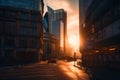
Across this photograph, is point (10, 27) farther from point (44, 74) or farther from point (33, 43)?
point (44, 74)

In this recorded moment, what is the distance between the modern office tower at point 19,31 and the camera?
85.9 meters

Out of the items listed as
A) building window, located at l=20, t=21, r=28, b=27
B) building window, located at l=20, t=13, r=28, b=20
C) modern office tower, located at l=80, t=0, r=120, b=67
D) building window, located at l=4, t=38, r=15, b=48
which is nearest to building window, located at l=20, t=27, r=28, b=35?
building window, located at l=20, t=21, r=28, b=27

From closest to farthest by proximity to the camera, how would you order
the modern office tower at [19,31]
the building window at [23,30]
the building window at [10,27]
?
the modern office tower at [19,31] < the building window at [10,27] < the building window at [23,30]

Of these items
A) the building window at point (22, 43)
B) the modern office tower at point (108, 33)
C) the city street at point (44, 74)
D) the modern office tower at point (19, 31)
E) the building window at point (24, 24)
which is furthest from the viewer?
the building window at point (24, 24)

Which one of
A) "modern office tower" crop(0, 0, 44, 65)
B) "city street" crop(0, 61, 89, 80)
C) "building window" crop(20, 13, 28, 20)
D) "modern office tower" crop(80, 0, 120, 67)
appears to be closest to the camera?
"city street" crop(0, 61, 89, 80)

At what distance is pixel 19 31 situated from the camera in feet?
305

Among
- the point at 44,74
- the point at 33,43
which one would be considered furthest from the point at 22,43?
the point at 44,74

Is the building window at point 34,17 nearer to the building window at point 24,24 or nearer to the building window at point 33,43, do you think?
the building window at point 24,24

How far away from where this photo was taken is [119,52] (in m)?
32.8

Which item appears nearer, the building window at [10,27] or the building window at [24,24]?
the building window at [10,27]

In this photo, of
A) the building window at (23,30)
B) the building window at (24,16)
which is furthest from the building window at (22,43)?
the building window at (24,16)

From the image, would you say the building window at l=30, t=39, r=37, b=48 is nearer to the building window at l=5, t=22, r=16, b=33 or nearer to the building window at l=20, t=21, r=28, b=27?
the building window at l=20, t=21, r=28, b=27

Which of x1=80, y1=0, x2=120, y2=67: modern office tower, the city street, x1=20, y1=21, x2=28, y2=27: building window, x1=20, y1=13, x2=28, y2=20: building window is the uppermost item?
x1=20, y1=13, x2=28, y2=20: building window

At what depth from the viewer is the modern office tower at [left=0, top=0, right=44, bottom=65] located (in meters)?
85.9
